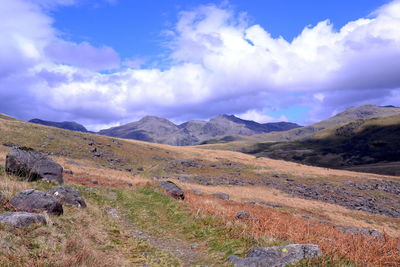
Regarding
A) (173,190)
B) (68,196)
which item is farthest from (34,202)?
(173,190)

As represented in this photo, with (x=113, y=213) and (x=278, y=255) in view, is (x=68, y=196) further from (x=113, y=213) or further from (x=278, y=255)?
(x=278, y=255)

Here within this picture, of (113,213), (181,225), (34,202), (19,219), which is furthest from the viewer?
(113,213)

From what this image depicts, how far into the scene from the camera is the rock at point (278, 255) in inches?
310

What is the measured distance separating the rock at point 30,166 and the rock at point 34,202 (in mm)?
6972

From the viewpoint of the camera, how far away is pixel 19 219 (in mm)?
8867

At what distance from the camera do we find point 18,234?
26.9ft

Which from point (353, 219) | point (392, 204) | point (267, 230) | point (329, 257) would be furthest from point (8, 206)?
point (392, 204)

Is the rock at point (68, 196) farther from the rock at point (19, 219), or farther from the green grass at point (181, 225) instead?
the rock at point (19, 219)

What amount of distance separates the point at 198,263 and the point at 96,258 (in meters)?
3.47

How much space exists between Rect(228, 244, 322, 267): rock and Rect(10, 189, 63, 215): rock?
742cm

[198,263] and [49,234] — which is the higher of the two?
[49,234]

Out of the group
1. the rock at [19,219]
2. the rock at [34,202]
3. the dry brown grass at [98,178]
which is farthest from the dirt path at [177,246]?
the dry brown grass at [98,178]

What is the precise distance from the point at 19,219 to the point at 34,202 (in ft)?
7.49

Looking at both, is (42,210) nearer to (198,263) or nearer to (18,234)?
(18,234)
